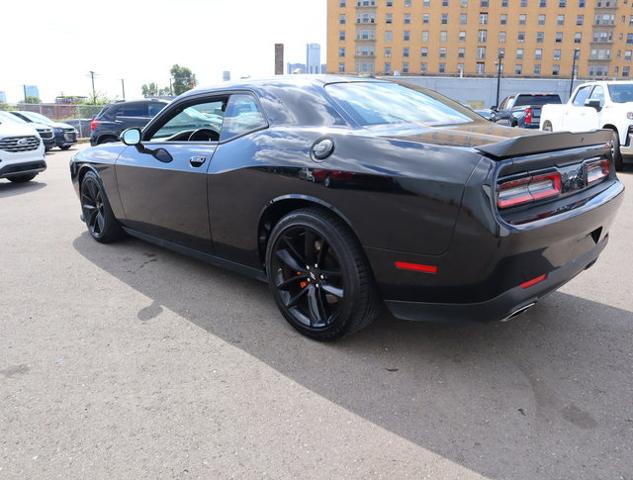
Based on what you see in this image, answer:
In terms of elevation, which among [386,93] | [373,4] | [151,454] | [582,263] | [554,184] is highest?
[373,4]

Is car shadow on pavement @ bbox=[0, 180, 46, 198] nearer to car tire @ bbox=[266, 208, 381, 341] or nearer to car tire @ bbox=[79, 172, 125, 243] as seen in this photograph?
car tire @ bbox=[79, 172, 125, 243]

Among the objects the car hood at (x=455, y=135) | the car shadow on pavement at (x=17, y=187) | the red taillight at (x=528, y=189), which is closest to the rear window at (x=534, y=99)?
the car shadow on pavement at (x=17, y=187)

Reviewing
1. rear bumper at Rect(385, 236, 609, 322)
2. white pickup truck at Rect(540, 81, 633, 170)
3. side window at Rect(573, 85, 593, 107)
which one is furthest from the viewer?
side window at Rect(573, 85, 593, 107)

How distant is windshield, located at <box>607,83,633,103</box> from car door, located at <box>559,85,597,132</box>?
0.45 metres

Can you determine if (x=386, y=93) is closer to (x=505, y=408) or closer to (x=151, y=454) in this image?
(x=505, y=408)

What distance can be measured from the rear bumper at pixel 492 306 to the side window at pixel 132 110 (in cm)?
1321

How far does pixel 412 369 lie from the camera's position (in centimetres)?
281

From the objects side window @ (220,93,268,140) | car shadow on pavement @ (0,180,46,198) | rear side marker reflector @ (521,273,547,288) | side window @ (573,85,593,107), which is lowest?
car shadow on pavement @ (0,180,46,198)

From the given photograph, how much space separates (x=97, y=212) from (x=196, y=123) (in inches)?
60.9

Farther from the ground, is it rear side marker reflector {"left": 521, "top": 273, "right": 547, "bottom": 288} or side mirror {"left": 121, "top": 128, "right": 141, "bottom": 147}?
side mirror {"left": 121, "top": 128, "right": 141, "bottom": 147}

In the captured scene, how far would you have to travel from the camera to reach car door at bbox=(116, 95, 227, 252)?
374 cm

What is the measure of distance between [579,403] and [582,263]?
808mm

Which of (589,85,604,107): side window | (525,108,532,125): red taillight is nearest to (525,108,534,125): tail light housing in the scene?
(525,108,532,125): red taillight

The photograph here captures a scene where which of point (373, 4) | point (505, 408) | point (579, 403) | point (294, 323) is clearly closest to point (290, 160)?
point (294, 323)
